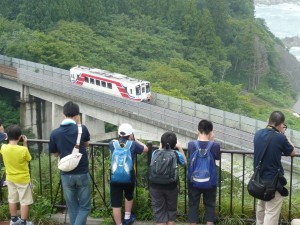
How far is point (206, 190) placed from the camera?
588cm

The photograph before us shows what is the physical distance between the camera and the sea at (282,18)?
105 m

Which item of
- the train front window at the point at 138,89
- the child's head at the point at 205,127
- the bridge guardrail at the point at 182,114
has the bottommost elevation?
the bridge guardrail at the point at 182,114

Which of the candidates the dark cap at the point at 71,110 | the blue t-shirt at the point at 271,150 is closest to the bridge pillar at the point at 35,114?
the dark cap at the point at 71,110

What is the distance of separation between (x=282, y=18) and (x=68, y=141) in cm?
11966

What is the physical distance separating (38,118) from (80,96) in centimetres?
637

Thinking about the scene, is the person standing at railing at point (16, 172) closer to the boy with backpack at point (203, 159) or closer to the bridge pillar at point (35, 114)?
the boy with backpack at point (203, 159)

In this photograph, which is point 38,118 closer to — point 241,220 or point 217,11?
point 241,220

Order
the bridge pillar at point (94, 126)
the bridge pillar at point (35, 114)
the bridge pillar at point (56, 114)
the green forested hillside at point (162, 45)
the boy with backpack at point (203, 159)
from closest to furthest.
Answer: the boy with backpack at point (203, 159) < the bridge pillar at point (94, 126) < the bridge pillar at point (56, 114) < the bridge pillar at point (35, 114) < the green forested hillside at point (162, 45)

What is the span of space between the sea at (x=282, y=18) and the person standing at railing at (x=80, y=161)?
8664cm

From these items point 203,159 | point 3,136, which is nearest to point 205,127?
point 203,159

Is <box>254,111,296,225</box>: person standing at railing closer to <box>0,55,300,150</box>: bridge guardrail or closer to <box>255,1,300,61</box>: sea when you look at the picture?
<box>0,55,300,150</box>: bridge guardrail

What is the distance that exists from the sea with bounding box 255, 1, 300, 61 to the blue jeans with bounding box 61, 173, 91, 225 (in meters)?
86.6

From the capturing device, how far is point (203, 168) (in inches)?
226

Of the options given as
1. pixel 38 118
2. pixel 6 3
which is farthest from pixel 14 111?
pixel 6 3
